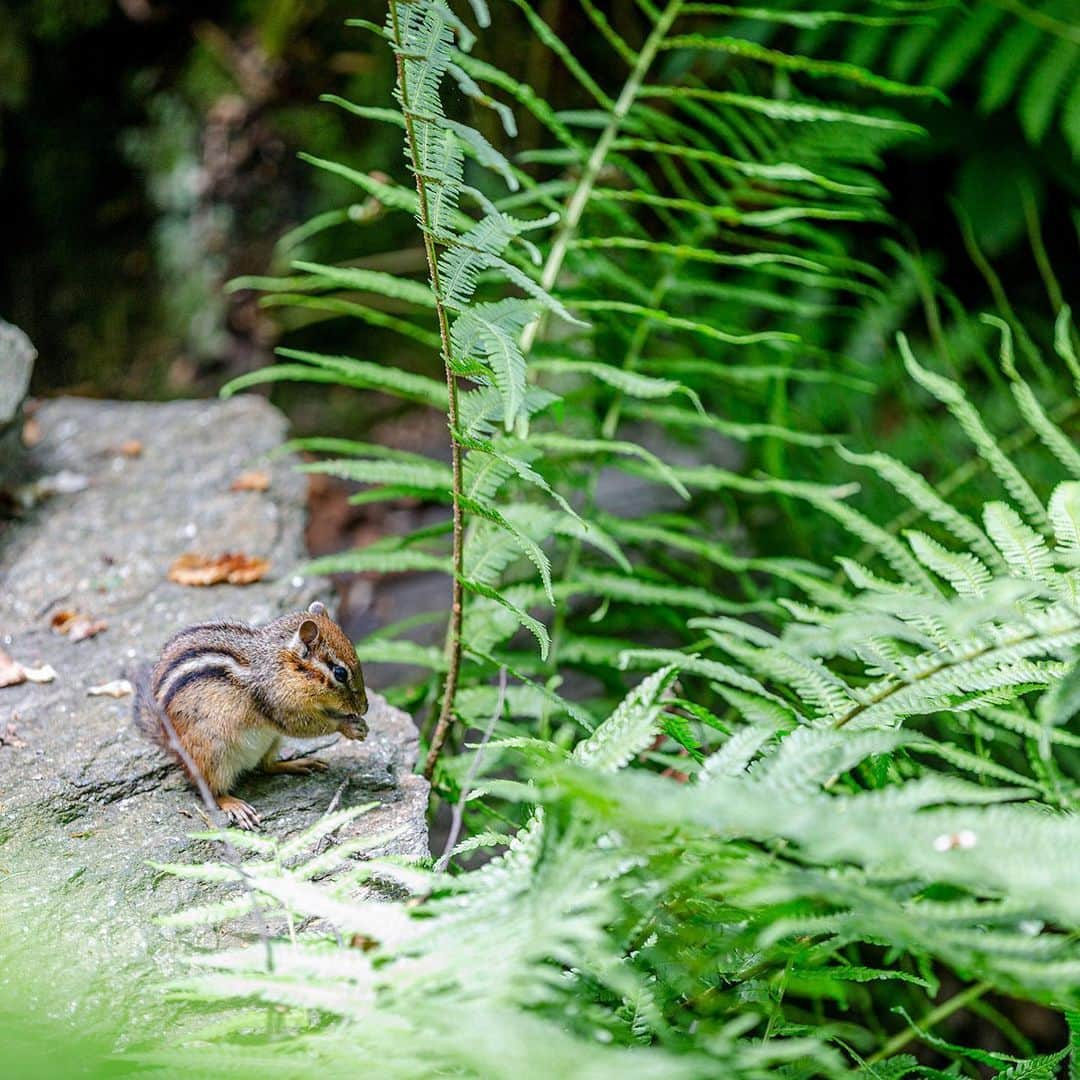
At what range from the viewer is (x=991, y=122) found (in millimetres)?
5141

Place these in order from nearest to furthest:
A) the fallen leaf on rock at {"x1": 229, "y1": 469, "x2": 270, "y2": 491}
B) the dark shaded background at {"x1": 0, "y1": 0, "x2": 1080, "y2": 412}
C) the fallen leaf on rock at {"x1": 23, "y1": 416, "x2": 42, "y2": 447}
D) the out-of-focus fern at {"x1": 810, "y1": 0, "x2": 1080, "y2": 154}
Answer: the fallen leaf on rock at {"x1": 229, "y1": 469, "x2": 270, "y2": 491}
the fallen leaf on rock at {"x1": 23, "y1": 416, "x2": 42, "y2": 447}
the out-of-focus fern at {"x1": 810, "y1": 0, "x2": 1080, "y2": 154}
the dark shaded background at {"x1": 0, "y1": 0, "x2": 1080, "y2": 412}

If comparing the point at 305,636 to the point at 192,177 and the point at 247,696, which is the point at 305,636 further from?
the point at 192,177

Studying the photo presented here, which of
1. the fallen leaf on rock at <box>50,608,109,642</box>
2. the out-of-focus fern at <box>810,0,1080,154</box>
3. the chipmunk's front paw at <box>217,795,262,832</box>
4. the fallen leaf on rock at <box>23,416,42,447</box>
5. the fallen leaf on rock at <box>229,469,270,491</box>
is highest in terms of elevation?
the out-of-focus fern at <box>810,0,1080,154</box>

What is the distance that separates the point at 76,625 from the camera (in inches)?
126

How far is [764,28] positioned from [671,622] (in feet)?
9.49

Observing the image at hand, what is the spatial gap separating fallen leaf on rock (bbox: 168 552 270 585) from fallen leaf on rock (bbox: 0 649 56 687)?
52cm

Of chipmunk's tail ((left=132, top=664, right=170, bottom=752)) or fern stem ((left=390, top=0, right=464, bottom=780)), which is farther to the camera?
chipmunk's tail ((left=132, top=664, right=170, bottom=752))

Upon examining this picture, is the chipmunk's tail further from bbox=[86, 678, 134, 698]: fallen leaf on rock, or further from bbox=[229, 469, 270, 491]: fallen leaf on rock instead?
bbox=[229, 469, 270, 491]: fallen leaf on rock

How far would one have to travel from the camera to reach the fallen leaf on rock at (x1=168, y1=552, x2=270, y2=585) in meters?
3.40

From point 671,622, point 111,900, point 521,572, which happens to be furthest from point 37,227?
point 111,900

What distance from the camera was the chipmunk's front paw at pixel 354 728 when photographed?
2.70m

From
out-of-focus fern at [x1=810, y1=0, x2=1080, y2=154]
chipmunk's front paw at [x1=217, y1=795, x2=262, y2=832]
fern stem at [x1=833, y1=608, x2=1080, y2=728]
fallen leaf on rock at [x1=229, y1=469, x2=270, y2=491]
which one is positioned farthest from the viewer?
out-of-focus fern at [x1=810, y1=0, x2=1080, y2=154]

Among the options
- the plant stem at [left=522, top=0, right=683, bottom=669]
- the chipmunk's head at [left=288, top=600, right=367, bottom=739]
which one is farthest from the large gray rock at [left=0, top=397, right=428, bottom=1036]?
the plant stem at [left=522, top=0, right=683, bottom=669]

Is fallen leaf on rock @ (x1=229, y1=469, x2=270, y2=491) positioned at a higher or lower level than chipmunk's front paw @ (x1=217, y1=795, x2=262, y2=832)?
lower
